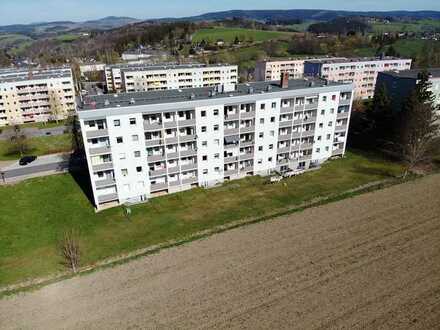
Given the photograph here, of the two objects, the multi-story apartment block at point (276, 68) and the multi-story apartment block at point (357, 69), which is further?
the multi-story apartment block at point (276, 68)

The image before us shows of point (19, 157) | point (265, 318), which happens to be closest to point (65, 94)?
point (19, 157)

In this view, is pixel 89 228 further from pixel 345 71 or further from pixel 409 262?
pixel 345 71

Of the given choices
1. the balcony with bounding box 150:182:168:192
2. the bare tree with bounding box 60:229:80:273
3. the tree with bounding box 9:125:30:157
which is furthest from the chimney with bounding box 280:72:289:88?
the tree with bounding box 9:125:30:157

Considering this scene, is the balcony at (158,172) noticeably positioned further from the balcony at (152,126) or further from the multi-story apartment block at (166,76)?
the multi-story apartment block at (166,76)

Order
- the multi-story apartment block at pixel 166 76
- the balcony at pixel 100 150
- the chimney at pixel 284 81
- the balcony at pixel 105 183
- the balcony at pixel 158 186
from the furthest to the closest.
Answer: the multi-story apartment block at pixel 166 76 < the chimney at pixel 284 81 < the balcony at pixel 158 186 < the balcony at pixel 105 183 < the balcony at pixel 100 150

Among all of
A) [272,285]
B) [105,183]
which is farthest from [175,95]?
[272,285]

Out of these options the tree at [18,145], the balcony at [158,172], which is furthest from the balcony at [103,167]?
the tree at [18,145]

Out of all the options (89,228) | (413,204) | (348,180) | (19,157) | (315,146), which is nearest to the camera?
(89,228)
